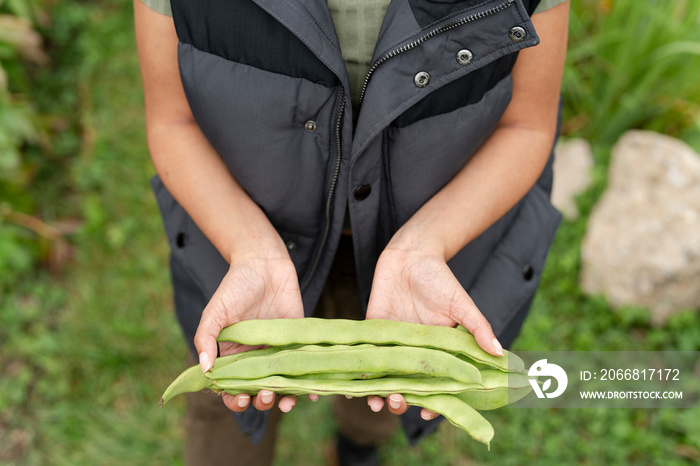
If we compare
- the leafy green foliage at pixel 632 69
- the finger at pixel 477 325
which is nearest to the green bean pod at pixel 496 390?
the finger at pixel 477 325

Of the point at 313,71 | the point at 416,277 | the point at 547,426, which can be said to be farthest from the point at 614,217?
the point at 313,71

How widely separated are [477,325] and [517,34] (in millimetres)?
760

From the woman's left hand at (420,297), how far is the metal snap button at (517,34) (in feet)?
1.99

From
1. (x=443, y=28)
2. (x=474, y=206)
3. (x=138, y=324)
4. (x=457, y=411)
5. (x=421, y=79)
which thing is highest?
(x=443, y=28)

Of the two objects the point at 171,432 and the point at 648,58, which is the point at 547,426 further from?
the point at 648,58

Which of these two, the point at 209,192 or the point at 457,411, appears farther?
the point at 209,192

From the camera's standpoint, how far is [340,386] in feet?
5.12

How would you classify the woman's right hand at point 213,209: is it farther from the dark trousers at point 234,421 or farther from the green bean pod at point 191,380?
the dark trousers at point 234,421

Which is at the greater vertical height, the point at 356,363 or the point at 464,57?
the point at 464,57

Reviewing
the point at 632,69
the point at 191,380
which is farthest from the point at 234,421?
the point at 632,69

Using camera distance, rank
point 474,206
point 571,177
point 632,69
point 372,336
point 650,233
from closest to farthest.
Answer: point 372,336 → point 474,206 → point 650,233 → point 632,69 → point 571,177

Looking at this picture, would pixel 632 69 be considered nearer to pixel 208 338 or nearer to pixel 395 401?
pixel 395 401

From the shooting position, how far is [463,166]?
5.87 ft

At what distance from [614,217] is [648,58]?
3.49 ft
